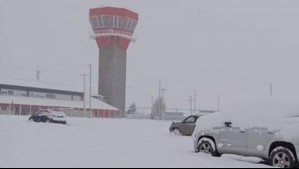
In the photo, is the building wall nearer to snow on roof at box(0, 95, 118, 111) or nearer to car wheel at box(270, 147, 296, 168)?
snow on roof at box(0, 95, 118, 111)

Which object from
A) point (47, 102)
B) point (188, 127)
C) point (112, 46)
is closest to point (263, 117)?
point (188, 127)

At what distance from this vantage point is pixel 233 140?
14.7 m

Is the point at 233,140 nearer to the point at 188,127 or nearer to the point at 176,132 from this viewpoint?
the point at 188,127

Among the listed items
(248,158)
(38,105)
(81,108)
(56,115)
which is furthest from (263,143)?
(81,108)

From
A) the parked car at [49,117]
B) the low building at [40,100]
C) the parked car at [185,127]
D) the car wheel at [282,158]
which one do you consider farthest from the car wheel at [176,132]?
the low building at [40,100]

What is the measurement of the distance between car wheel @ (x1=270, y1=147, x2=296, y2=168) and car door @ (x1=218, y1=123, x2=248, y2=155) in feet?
3.59

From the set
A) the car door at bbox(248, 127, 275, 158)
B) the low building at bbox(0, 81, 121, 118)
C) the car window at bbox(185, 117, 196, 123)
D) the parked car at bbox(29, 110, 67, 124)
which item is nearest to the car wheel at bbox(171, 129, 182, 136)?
the car window at bbox(185, 117, 196, 123)

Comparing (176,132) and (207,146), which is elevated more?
(207,146)

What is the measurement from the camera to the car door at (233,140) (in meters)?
14.4

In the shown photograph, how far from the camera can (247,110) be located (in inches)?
582

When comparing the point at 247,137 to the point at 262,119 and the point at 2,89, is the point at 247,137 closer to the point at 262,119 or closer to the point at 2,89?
the point at 262,119

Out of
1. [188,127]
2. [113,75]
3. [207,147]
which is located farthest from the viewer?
[113,75]

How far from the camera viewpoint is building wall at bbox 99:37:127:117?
111m

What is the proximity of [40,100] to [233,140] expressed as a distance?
76025 millimetres
